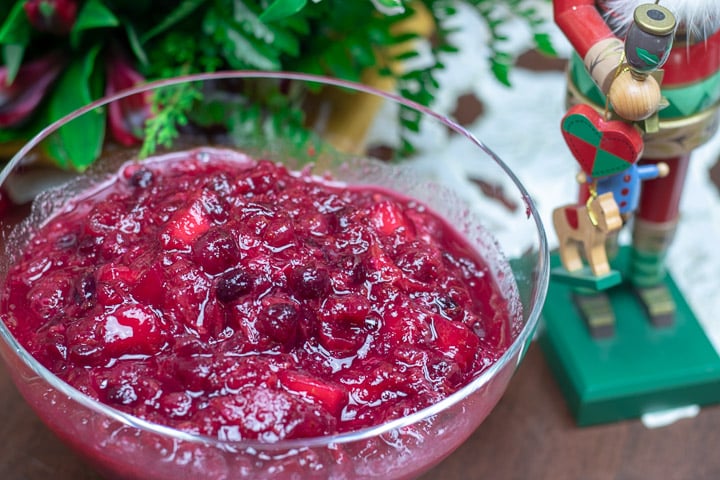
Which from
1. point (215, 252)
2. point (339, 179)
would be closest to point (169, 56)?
point (339, 179)

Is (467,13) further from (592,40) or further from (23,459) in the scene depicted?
(23,459)

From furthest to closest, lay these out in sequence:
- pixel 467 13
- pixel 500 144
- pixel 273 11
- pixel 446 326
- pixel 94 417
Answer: pixel 467 13 < pixel 500 144 < pixel 273 11 < pixel 446 326 < pixel 94 417

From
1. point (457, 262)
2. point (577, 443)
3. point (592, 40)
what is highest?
point (592, 40)

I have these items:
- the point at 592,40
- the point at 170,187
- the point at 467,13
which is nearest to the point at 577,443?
the point at 592,40

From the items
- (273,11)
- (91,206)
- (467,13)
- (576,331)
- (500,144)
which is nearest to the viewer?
(273,11)

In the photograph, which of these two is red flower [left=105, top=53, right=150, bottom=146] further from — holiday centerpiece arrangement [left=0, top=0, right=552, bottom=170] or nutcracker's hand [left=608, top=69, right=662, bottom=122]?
nutcracker's hand [left=608, top=69, right=662, bottom=122]

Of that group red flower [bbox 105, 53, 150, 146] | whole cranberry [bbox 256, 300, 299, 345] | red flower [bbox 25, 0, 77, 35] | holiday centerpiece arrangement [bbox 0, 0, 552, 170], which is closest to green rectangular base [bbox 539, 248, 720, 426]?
holiday centerpiece arrangement [bbox 0, 0, 552, 170]

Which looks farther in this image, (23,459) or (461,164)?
(461,164)
